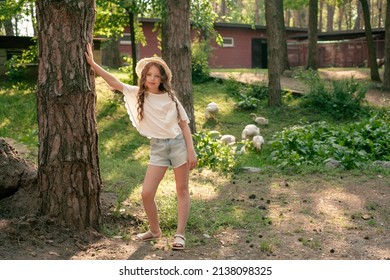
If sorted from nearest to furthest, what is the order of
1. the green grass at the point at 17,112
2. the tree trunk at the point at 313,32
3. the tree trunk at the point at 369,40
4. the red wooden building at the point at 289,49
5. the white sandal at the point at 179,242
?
the white sandal at the point at 179,242, the green grass at the point at 17,112, the tree trunk at the point at 369,40, the tree trunk at the point at 313,32, the red wooden building at the point at 289,49

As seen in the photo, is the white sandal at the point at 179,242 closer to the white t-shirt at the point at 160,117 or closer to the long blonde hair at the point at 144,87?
the white t-shirt at the point at 160,117

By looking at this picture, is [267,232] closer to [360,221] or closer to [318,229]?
[318,229]

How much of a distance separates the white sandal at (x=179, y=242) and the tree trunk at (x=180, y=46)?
7.45 meters

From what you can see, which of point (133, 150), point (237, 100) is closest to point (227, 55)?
point (237, 100)

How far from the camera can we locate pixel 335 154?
11.0 metres

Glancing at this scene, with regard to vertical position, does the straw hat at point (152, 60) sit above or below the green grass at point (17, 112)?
above

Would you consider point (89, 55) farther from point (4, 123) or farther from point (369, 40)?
point (369, 40)

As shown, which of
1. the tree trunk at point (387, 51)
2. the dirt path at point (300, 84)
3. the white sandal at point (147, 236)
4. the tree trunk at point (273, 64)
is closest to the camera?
the white sandal at point (147, 236)

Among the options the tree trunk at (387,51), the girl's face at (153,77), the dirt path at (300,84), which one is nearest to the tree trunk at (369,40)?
the dirt path at (300,84)

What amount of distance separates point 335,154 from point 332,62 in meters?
32.2

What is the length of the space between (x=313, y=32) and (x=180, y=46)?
662 inches

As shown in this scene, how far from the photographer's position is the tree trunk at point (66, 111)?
5.63 metres

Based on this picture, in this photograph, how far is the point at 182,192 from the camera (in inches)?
232

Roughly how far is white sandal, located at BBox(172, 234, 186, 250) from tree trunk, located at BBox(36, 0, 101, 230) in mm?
959
